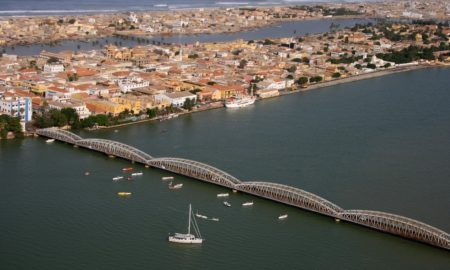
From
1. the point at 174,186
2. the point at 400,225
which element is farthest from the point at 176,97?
the point at 400,225

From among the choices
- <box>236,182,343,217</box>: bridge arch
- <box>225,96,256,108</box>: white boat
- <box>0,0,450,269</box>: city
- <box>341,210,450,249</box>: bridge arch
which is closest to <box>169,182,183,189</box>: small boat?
<box>0,0,450,269</box>: city

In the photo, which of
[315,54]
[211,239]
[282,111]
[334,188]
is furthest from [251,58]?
[211,239]

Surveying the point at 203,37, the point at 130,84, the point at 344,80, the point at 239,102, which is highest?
the point at 130,84

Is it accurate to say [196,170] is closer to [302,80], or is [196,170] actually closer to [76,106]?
[76,106]

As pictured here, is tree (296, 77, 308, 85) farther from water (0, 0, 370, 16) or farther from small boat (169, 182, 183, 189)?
water (0, 0, 370, 16)

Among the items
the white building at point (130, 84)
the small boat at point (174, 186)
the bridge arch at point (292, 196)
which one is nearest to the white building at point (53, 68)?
the white building at point (130, 84)

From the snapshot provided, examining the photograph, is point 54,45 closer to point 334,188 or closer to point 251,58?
point 251,58
